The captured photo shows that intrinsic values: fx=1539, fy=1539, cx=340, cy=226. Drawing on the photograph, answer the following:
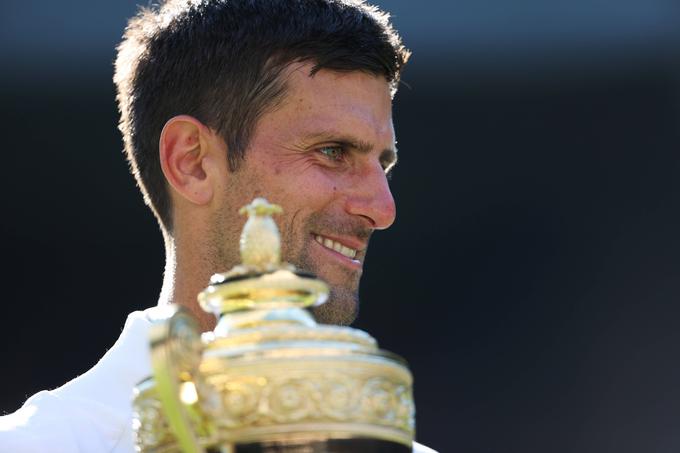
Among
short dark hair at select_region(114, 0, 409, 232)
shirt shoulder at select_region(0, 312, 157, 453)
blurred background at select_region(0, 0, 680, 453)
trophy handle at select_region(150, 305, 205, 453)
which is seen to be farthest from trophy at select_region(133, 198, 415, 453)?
blurred background at select_region(0, 0, 680, 453)

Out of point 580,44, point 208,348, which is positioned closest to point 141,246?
point 580,44

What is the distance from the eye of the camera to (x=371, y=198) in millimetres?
2244

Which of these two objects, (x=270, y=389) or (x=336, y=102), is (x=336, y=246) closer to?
(x=336, y=102)

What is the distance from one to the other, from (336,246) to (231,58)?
383 millimetres

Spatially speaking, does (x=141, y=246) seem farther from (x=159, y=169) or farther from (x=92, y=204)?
(x=159, y=169)

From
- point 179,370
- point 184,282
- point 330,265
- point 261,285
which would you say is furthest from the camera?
point 184,282

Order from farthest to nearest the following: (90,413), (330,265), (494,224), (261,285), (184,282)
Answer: (494,224), (184,282), (330,265), (90,413), (261,285)

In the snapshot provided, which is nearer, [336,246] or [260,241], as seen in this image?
[260,241]

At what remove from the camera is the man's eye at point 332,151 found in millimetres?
2277

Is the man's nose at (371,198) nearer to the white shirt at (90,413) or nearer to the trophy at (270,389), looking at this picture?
the white shirt at (90,413)

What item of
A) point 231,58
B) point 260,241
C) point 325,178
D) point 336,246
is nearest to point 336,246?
point 336,246

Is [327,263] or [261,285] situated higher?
[327,263]

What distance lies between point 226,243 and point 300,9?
15.5 inches

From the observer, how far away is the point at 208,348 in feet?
4.17
